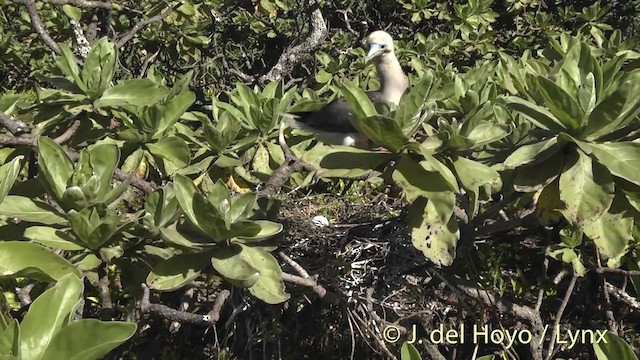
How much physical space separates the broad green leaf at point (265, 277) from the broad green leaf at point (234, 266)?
1.0 inches

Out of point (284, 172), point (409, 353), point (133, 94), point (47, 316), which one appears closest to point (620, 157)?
point (409, 353)

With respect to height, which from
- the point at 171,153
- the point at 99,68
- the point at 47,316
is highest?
the point at 47,316

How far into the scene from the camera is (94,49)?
249cm

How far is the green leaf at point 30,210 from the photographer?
1.69 m

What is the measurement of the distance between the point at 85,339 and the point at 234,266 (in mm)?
505

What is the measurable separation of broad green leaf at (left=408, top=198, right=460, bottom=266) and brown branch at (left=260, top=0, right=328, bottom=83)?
2.88 metres

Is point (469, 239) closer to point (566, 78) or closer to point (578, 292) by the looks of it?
point (566, 78)

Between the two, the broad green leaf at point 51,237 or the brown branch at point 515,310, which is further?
the brown branch at point 515,310

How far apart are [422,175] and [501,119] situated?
0.62 meters

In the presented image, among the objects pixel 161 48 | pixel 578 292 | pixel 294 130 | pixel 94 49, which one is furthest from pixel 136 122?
pixel 161 48

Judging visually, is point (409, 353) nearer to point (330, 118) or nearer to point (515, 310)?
point (515, 310)

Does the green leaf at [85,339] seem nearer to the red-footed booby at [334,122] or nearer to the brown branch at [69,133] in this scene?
the brown branch at [69,133]

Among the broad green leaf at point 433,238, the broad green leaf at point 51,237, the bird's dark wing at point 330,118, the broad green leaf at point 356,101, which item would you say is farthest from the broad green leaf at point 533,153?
the broad green leaf at point 51,237

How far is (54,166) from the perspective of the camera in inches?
69.2
